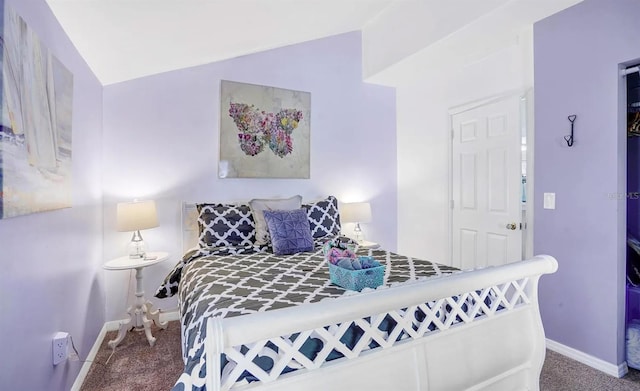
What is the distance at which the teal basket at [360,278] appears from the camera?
63.4 inches

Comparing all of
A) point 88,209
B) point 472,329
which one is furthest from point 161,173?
point 472,329

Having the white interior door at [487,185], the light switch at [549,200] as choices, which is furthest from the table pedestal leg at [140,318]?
the light switch at [549,200]

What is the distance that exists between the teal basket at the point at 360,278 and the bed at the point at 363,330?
3.0 inches

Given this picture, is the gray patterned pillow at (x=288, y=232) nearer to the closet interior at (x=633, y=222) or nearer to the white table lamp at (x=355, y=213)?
the white table lamp at (x=355, y=213)

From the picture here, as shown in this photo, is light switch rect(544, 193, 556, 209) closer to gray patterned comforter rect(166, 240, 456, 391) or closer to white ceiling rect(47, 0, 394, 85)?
gray patterned comforter rect(166, 240, 456, 391)

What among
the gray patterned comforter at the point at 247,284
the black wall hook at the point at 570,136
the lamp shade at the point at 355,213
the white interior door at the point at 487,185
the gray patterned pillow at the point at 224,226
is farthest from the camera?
the lamp shade at the point at 355,213

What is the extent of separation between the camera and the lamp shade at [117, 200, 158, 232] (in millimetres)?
2469

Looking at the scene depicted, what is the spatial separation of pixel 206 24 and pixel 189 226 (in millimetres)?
1676

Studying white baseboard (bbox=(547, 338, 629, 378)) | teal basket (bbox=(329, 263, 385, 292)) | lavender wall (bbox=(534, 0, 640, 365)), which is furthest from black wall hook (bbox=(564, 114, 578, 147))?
teal basket (bbox=(329, 263, 385, 292))

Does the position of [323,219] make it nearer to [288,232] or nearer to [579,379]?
[288,232]

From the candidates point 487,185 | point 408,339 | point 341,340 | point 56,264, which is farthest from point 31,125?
point 487,185

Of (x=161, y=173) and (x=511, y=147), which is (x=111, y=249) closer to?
(x=161, y=173)

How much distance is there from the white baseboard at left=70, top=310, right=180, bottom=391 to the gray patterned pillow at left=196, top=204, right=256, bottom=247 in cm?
81

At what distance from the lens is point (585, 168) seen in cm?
217
